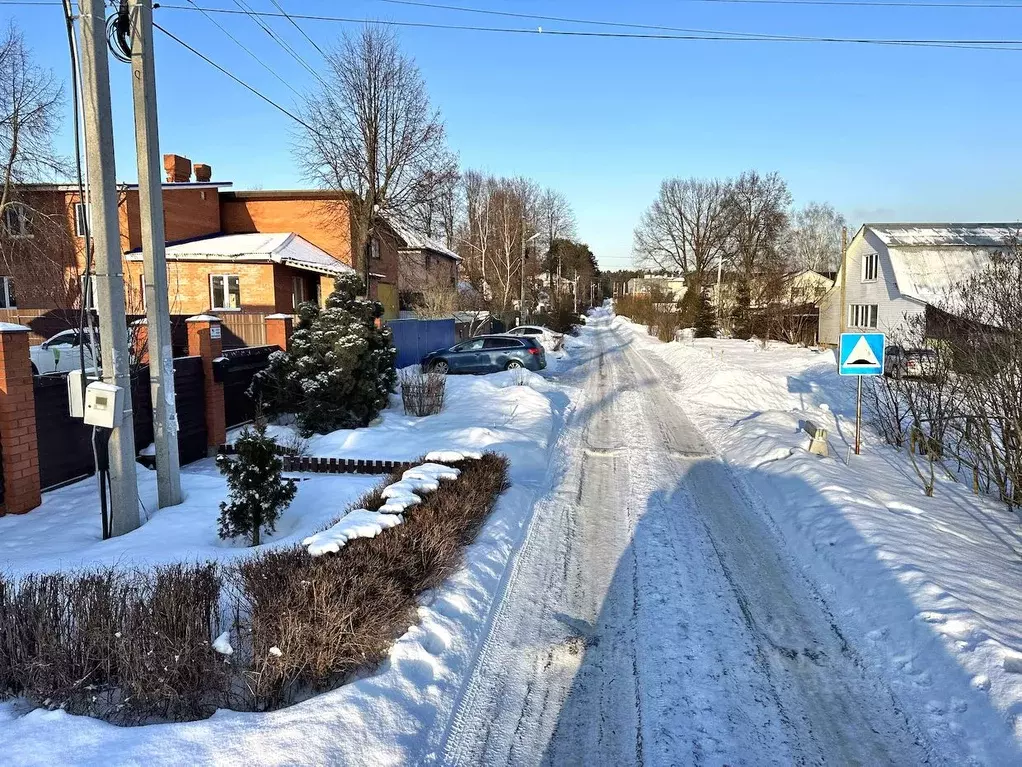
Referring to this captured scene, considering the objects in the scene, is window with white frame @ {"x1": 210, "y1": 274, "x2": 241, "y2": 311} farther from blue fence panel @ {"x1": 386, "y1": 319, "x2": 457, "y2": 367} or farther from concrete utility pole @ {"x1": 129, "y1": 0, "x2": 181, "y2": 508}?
concrete utility pole @ {"x1": 129, "y1": 0, "x2": 181, "y2": 508}

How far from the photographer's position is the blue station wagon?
70.4ft

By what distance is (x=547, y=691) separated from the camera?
4.10m

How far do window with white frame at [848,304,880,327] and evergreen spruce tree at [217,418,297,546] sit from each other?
111ft

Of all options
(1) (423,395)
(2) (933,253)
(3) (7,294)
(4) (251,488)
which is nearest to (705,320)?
(2) (933,253)

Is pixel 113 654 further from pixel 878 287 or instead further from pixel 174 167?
pixel 878 287

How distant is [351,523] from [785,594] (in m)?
3.76

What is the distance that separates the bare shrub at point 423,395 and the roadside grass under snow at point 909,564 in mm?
6033

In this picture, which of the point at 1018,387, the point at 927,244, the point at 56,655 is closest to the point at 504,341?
the point at 1018,387

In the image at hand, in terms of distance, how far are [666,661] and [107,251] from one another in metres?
6.79

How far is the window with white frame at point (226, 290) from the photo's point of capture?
24.8 m

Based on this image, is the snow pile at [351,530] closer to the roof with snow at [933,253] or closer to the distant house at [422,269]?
the roof with snow at [933,253]

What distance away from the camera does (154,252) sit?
24.8ft

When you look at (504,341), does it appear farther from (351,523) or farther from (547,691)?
(547,691)

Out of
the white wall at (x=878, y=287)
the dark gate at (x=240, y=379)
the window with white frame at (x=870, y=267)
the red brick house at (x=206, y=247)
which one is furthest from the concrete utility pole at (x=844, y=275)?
the dark gate at (x=240, y=379)
